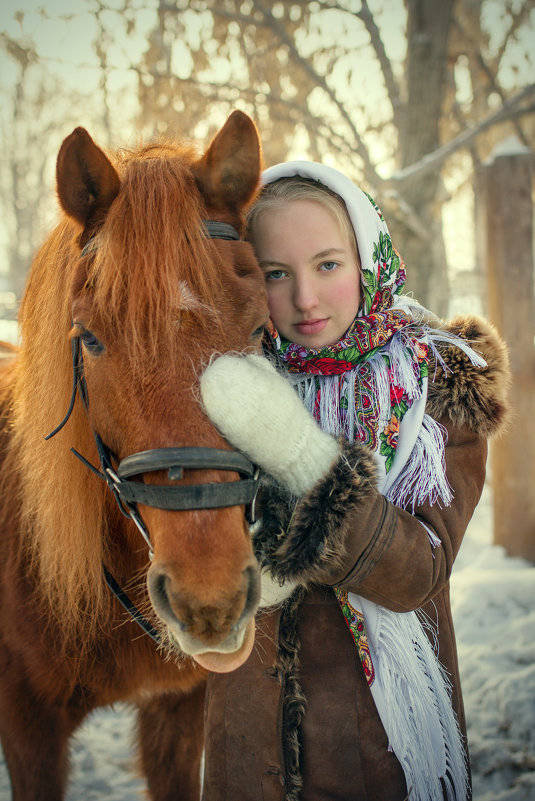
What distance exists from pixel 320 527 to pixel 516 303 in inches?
152

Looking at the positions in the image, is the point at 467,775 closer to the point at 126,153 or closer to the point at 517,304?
the point at 126,153

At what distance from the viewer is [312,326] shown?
5.02 ft

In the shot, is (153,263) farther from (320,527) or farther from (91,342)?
(320,527)

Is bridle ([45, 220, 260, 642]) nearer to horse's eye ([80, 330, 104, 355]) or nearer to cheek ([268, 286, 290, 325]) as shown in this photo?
horse's eye ([80, 330, 104, 355])

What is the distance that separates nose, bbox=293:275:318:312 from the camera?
4.83 feet

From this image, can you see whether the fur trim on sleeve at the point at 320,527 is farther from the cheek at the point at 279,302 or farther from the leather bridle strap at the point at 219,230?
the leather bridle strap at the point at 219,230

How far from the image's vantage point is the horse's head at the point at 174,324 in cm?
100

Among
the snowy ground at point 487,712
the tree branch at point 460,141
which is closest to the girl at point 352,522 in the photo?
the snowy ground at point 487,712

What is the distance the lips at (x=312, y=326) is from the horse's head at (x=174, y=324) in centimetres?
27

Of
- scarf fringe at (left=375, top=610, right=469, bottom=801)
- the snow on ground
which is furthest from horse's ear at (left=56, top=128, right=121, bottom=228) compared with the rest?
the snow on ground

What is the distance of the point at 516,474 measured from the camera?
438cm

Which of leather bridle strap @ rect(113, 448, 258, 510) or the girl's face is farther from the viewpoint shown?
the girl's face

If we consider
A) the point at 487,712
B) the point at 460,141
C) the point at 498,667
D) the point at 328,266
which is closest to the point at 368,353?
the point at 328,266

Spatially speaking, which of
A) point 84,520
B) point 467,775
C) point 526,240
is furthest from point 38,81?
point 467,775
